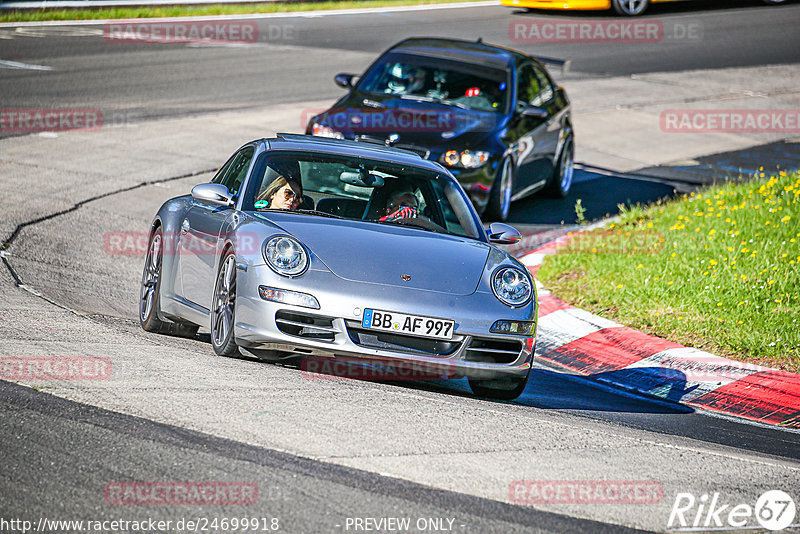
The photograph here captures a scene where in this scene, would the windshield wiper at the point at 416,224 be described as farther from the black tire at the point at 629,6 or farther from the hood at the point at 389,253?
the black tire at the point at 629,6

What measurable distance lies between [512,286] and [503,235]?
0.84 m

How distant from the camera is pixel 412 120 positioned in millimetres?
12258

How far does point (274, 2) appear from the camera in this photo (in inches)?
1193

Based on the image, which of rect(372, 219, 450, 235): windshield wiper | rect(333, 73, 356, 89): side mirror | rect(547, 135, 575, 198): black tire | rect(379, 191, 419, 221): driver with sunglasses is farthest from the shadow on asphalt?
rect(372, 219, 450, 235): windshield wiper

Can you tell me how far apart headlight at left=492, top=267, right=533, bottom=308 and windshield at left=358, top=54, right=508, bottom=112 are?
250 inches

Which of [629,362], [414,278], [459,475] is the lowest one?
[629,362]

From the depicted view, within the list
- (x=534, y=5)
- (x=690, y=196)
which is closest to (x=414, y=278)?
(x=690, y=196)

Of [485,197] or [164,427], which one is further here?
[485,197]

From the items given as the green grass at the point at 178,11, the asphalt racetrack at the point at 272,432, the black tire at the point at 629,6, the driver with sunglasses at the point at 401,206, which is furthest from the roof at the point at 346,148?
the black tire at the point at 629,6

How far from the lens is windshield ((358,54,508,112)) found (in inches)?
508

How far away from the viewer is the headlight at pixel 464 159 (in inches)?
464

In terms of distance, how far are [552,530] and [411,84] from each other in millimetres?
9414

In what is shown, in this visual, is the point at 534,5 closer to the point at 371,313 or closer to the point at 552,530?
the point at 371,313

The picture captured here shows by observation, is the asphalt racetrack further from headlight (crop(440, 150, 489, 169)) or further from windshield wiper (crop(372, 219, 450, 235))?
headlight (crop(440, 150, 489, 169))
